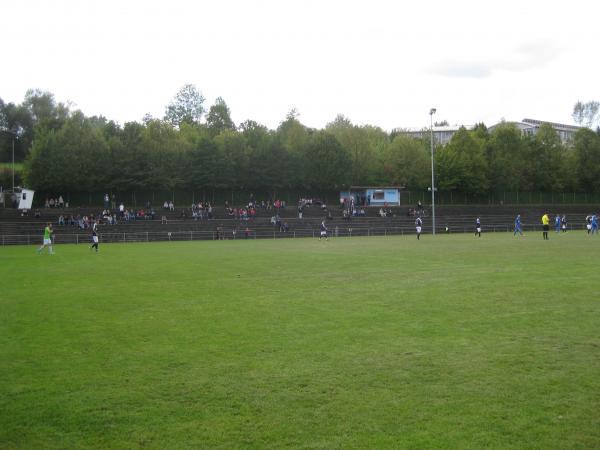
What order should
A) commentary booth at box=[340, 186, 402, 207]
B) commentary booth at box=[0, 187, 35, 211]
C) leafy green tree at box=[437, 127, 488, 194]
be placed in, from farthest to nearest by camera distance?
leafy green tree at box=[437, 127, 488, 194] < commentary booth at box=[340, 186, 402, 207] < commentary booth at box=[0, 187, 35, 211]

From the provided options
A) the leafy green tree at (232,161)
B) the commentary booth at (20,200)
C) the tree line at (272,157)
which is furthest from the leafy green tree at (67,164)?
the leafy green tree at (232,161)

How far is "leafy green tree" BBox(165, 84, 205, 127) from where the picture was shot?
106812 mm

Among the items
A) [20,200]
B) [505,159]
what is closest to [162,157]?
[20,200]

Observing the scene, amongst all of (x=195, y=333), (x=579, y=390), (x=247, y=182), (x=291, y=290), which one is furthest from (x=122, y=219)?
(x=579, y=390)

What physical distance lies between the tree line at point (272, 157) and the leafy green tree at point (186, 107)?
294 inches

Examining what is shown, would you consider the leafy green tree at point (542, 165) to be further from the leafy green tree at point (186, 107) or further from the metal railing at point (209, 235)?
the leafy green tree at point (186, 107)

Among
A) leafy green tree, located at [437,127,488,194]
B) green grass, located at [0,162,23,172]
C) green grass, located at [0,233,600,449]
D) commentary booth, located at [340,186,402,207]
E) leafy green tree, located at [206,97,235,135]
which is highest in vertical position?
leafy green tree, located at [206,97,235,135]

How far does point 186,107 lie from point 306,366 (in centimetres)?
10516

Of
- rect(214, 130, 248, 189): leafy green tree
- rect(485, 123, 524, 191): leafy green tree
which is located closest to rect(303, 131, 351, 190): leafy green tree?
rect(214, 130, 248, 189): leafy green tree

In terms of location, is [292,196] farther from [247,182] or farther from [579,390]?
[579,390]

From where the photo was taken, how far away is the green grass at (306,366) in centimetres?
568

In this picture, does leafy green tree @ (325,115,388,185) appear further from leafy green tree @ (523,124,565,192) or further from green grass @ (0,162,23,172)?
green grass @ (0,162,23,172)

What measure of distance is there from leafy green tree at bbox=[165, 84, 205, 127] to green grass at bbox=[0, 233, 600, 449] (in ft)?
310

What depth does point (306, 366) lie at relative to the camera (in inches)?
308
